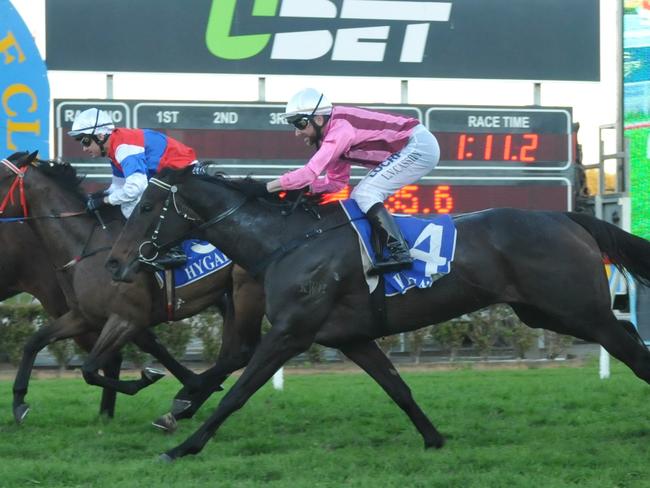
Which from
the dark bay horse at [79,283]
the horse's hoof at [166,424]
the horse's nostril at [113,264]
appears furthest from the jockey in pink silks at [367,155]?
the horse's hoof at [166,424]

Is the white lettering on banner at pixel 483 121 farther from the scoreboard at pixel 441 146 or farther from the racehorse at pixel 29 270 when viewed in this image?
the racehorse at pixel 29 270

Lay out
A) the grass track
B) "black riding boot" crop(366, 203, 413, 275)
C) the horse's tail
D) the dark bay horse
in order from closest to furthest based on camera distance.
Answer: the grass track → "black riding boot" crop(366, 203, 413, 275) → the horse's tail → the dark bay horse

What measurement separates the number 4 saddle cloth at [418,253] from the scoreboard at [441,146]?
4218 mm

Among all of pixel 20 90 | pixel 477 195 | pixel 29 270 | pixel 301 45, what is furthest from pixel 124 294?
pixel 301 45

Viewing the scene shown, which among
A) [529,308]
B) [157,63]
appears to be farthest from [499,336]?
[529,308]

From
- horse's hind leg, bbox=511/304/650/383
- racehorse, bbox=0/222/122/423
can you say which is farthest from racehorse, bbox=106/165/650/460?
racehorse, bbox=0/222/122/423

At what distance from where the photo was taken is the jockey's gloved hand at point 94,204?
20.3 feet

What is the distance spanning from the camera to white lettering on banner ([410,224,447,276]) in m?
5.15

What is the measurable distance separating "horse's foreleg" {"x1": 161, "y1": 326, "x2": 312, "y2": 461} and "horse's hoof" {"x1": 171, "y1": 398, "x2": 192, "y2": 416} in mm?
1109

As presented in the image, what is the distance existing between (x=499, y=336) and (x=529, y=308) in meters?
5.12

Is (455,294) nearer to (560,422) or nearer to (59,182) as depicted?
(560,422)

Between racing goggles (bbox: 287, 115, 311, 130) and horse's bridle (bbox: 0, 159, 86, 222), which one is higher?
racing goggles (bbox: 287, 115, 311, 130)

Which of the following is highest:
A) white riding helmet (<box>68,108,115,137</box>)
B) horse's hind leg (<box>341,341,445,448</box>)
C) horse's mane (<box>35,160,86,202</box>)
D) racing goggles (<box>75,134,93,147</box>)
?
white riding helmet (<box>68,108,115,137</box>)

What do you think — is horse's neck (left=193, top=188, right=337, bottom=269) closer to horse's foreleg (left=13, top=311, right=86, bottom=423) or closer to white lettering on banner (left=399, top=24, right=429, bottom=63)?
horse's foreleg (left=13, top=311, right=86, bottom=423)
